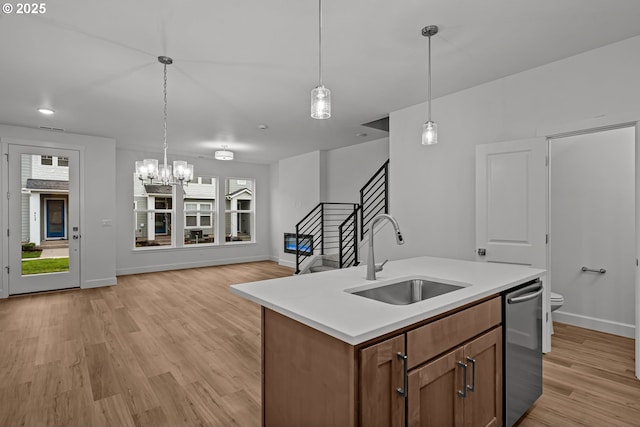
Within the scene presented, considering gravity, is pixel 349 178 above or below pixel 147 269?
above

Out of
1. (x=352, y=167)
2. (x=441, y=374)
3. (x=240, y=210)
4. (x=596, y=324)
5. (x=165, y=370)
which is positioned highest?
(x=352, y=167)

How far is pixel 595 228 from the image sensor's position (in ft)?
11.8

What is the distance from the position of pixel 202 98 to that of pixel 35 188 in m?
3.64

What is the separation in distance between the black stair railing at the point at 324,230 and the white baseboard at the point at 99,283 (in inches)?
138

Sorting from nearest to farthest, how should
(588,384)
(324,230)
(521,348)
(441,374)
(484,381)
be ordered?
(441,374), (484,381), (521,348), (588,384), (324,230)

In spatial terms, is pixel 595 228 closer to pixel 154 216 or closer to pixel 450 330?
pixel 450 330

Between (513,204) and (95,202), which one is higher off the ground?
(95,202)

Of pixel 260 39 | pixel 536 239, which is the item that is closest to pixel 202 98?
pixel 260 39

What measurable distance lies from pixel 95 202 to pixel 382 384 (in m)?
6.42

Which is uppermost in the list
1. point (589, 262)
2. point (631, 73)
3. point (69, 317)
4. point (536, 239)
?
point (631, 73)

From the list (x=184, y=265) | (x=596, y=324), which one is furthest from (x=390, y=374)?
(x=184, y=265)

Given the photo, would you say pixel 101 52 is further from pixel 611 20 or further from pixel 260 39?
pixel 611 20

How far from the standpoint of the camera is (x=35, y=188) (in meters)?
5.35

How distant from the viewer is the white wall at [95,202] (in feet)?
18.9
